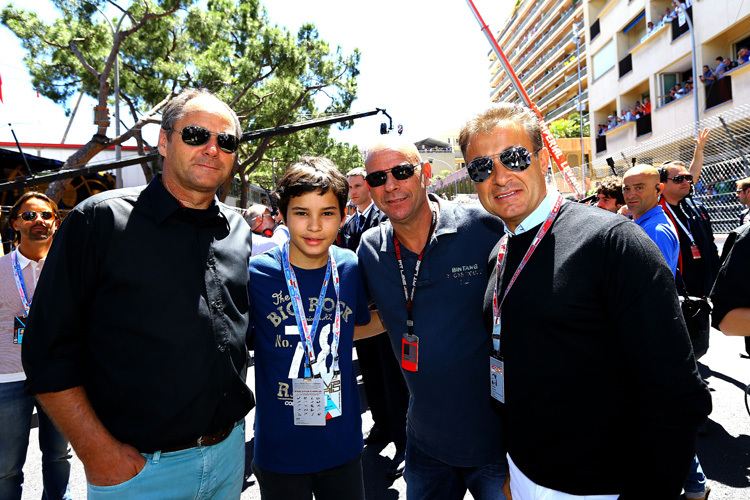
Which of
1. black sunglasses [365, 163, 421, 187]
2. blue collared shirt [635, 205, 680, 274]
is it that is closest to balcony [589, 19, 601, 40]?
blue collared shirt [635, 205, 680, 274]

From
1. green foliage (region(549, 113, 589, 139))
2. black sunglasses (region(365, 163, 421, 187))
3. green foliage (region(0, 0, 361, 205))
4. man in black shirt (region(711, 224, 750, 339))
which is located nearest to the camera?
man in black shirt (region(711, 224, 750, 339))

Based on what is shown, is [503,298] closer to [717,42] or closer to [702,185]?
[702,185]

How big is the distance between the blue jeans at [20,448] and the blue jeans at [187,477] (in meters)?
1.83

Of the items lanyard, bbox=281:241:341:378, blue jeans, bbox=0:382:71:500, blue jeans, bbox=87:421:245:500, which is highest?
lanyard, bbox=281:241:341:378

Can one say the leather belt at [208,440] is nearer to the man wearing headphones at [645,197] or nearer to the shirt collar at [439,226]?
the shirt collar at [439,226]

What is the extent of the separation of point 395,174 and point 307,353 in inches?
43.7

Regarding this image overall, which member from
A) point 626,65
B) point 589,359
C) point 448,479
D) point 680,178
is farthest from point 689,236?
point 626,65

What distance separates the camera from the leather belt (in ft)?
5.88

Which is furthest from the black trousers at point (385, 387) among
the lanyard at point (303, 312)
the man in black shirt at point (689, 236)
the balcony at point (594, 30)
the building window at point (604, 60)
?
the balcony at point (594, 30)

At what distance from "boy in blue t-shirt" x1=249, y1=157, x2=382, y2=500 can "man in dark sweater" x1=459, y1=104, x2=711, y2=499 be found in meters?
0.78

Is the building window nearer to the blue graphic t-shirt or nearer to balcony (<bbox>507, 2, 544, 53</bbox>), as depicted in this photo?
the blue graphic t-shirt

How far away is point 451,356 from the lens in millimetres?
2094

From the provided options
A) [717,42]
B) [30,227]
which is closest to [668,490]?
[30,227]

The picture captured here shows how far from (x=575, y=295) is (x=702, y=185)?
1106cm
